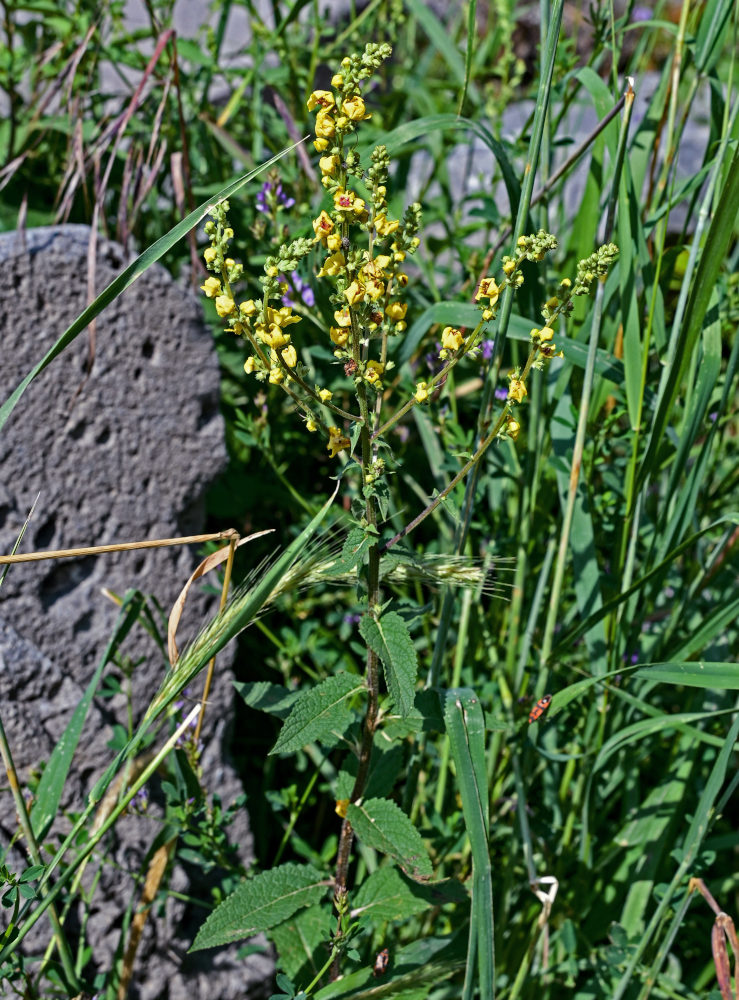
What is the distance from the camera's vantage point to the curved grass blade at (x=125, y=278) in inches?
35.1

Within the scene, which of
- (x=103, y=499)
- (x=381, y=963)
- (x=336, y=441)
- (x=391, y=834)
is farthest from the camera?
(x=103, y=499)

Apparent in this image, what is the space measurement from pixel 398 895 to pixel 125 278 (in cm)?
86

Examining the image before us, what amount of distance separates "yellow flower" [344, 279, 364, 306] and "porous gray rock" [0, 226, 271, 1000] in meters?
0.74

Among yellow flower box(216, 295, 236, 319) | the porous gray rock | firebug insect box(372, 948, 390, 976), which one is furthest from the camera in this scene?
the porous gray rock

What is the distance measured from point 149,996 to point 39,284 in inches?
47.8

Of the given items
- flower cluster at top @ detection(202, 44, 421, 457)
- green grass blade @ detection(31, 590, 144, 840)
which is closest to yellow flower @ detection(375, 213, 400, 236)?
flower cluster at top @ detection(202, 44, 421, 457)

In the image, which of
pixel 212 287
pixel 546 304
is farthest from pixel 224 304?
pixel 546 304

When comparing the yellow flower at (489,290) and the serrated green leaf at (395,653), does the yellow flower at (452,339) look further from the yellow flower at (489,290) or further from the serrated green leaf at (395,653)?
the serrated green leaf at (395,653)

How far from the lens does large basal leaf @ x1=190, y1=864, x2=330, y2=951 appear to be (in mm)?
1086

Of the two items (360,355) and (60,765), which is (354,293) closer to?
(360,355)

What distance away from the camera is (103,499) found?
1.49 metres

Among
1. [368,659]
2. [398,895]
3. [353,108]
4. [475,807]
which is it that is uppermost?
[353,108]

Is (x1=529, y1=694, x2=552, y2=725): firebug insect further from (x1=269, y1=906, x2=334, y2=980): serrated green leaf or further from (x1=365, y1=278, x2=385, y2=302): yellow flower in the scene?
(x1=365, y1=278, x2=385, y2=302): yellow flower

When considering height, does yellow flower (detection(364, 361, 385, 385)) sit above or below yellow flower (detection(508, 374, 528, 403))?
above
